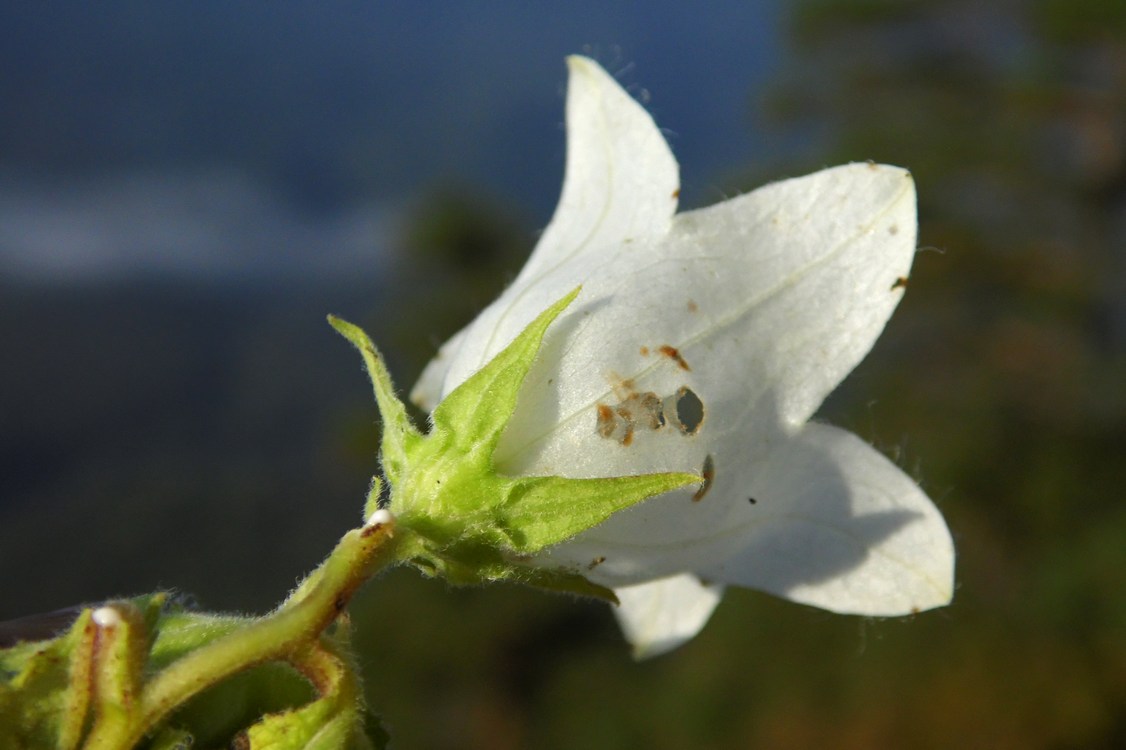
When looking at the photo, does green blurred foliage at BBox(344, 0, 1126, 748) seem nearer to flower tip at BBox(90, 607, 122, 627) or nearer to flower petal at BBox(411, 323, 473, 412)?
flower petal at BBox(411, 323, 473, 412)

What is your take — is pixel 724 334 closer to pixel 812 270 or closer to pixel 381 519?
pixel 812 270

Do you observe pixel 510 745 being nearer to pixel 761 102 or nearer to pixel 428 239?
pixel 428 239

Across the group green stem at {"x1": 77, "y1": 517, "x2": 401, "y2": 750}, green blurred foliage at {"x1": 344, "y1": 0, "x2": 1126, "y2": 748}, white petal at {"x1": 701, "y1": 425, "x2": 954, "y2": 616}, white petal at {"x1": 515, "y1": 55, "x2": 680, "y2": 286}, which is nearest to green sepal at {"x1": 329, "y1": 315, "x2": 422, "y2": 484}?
green stem at {"x1": 77, "y1": 517, "x2": 401, "y2": 750}

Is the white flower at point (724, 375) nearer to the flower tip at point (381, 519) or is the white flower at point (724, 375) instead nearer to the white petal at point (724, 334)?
the white petal at point (724, 334)

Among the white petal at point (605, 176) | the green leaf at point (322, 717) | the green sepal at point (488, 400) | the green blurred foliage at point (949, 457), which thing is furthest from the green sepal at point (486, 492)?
the green blurred foliage at point (949, 457)

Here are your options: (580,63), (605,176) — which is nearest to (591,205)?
(605,176)

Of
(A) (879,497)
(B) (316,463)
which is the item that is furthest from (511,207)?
(A) (879,497)
